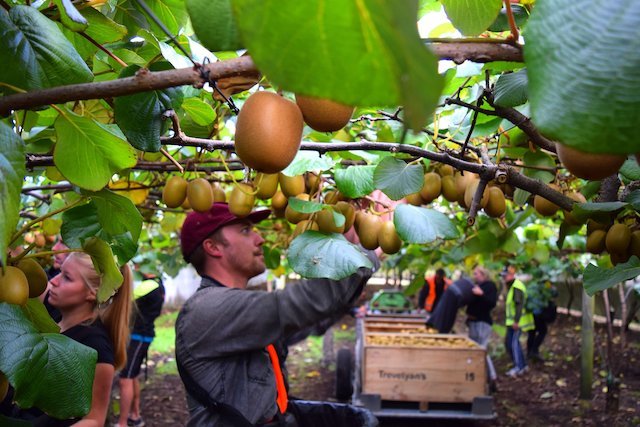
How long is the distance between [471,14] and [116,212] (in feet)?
2.29

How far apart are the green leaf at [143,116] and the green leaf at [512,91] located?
61 centimetres

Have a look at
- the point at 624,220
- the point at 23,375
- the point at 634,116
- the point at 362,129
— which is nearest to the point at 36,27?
the point at 23,375

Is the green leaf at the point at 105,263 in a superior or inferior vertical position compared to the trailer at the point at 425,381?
superior

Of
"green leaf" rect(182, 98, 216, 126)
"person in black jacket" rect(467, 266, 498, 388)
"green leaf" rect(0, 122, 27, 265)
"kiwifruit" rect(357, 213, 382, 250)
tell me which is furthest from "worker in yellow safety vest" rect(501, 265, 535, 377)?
"green leaf" rect(0, 122, 27, 265)

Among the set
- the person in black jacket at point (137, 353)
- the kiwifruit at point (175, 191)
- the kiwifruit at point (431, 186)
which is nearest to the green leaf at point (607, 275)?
the kiwifruit at point (431, 186)

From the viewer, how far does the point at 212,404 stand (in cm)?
191

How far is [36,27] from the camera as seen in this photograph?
29.0 inches

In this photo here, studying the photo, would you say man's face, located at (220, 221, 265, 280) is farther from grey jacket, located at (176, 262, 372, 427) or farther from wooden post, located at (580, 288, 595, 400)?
wooden post, located at (580, 288, 595, 400)

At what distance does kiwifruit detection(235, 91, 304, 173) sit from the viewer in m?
0.70

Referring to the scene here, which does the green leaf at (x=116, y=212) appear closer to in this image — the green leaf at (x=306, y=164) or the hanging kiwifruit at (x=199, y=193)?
the green leaf at (x=306, y=164)

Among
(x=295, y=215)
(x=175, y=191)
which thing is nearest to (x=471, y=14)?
(x=295, y=215)

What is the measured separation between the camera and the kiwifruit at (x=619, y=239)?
1242mm

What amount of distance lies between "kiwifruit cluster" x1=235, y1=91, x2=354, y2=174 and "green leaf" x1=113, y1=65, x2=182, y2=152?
25 centimetres

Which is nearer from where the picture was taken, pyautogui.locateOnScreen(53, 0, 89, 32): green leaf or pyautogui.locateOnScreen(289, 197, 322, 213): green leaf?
pyautogui.locateOnScreen(53, 0, 89, 32): green leaf
